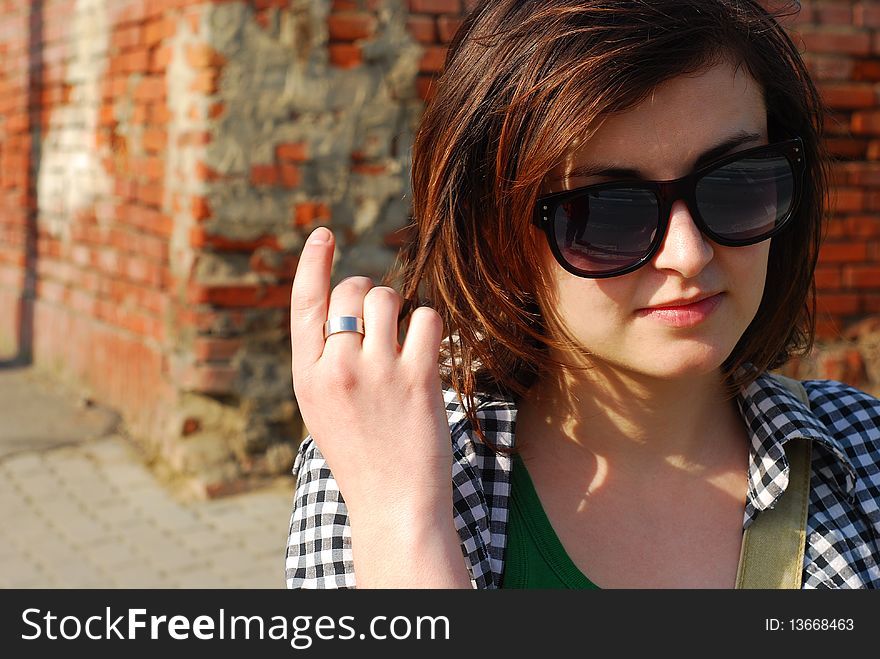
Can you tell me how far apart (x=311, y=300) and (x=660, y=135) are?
524mm

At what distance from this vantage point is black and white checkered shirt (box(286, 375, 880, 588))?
1387 mm

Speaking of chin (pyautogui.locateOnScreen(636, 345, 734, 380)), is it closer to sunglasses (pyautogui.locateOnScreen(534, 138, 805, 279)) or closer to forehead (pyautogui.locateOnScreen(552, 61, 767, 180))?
sunglasses (pyautogui.locateOnScreen(534, 138, 805, 279))

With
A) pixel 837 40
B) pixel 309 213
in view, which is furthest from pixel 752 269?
pixel 837 40

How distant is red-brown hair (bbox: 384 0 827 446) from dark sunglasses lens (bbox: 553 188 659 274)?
0.20ft

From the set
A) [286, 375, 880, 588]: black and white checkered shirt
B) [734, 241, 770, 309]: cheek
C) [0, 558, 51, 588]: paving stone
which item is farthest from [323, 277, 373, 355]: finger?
[0, 558, 51, 588]: paving stone

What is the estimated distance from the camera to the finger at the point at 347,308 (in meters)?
1.27

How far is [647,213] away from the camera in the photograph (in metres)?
1.40

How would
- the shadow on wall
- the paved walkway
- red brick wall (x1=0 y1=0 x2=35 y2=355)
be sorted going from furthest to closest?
red brick wall (x1=0 y1=0 x2=35 y2=355)
the shadow on wall
the paved walkway

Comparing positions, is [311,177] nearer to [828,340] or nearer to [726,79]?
[828,340]

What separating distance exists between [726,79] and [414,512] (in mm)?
764

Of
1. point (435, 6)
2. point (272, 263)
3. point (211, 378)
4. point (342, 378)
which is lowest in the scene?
point (342, 378)

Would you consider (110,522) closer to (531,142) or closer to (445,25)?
(445,25)

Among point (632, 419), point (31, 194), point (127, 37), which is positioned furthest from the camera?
→ point (31, 194)

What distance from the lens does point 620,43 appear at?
141cm
